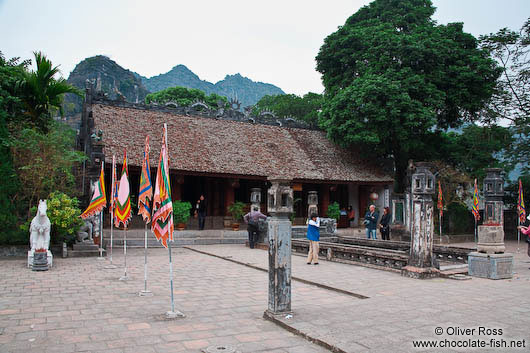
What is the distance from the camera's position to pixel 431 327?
5145 mm

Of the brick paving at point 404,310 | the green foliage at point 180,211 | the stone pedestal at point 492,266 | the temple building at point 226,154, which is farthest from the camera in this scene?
the temple building at point 226,154

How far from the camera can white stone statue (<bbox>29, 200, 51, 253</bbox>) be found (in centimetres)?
1014

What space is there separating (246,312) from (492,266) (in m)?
Answer: 5.83

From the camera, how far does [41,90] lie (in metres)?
14.5

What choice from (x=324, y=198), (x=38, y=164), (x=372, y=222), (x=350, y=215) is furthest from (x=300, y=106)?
(x=38, y=164)

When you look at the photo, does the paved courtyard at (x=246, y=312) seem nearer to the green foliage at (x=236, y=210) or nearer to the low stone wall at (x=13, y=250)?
the low stone wall at (x=13, y=250)

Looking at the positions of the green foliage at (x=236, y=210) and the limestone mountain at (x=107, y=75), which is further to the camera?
the limestone mountain at (x=107, y=75)

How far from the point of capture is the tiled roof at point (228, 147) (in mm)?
18875

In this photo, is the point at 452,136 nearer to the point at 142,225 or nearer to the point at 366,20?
the point at 366,20

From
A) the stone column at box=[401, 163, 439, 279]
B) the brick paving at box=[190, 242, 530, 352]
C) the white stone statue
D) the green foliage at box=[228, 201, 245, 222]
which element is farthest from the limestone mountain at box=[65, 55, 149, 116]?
the brick paving at box=[190, 242, 530, 352]

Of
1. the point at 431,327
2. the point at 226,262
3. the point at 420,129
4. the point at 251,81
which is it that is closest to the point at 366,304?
the point at 431,327

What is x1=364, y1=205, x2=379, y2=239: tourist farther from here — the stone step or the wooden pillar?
the wooden pillar

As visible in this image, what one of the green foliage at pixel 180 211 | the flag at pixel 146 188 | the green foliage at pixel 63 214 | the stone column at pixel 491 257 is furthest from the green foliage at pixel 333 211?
the flag at pixel 146 188

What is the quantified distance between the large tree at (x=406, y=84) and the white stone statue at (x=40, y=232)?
15866 mm
